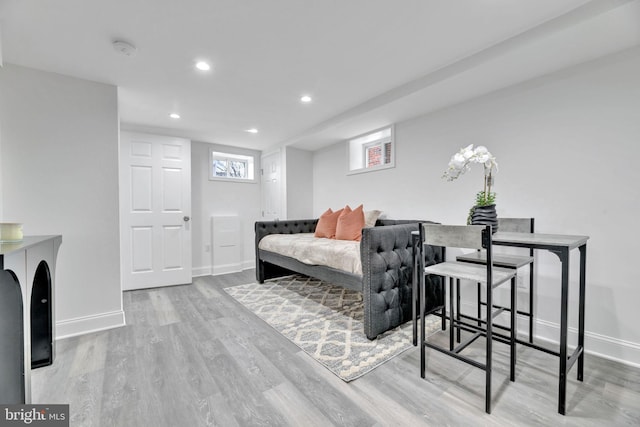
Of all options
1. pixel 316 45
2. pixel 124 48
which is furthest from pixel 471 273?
pixel 124 48

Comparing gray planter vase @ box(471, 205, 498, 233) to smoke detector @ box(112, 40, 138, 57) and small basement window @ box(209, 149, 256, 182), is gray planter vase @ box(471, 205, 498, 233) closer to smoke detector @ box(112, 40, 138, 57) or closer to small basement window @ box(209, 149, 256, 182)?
smoke detector @ box(112, 40, 138, 57)

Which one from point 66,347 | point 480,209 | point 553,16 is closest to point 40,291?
point 66,347

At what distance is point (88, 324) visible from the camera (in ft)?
7.38

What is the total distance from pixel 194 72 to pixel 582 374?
337cm

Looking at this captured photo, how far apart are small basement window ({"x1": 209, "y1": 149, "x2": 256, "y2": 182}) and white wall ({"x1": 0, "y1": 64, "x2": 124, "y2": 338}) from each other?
80.3 inches

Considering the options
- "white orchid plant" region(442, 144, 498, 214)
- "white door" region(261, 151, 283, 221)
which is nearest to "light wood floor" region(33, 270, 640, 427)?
"white orchid plant" region(442, 144, 498, 214)

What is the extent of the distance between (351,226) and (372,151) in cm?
124

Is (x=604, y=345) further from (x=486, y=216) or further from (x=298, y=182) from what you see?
(x=298, y=182)

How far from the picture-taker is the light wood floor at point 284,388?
1289mm

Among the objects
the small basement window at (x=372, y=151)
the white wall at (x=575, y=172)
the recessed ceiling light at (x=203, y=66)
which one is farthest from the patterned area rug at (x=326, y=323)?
the recessed ceiling light at (x=203, y=66)

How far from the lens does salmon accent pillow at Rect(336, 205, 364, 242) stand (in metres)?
3.06

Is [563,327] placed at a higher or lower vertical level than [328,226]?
lower

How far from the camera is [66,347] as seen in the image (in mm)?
1993

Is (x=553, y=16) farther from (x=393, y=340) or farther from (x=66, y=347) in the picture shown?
(x=66, y=347)
